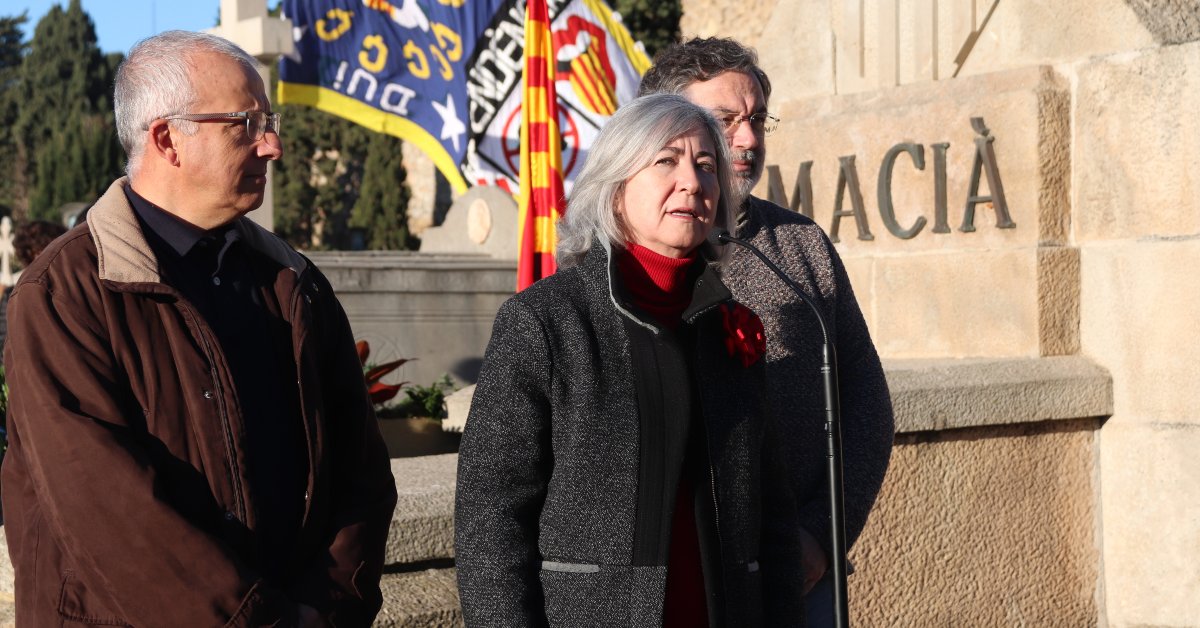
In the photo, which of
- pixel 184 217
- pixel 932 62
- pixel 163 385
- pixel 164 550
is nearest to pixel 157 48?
pixel 184 217

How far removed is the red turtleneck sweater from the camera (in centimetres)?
244

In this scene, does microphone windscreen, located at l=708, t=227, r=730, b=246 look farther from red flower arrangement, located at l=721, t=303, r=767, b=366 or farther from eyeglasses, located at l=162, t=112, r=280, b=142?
eyeglasses, located at l=162, t=112, r=280, b=142

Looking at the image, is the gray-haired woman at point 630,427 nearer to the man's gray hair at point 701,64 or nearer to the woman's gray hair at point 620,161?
the woman's gray hair at point 620,161

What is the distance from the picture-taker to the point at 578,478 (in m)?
2.41

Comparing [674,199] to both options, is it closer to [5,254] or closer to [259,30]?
[259,30]

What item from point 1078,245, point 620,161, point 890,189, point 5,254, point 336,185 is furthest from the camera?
point 336,185

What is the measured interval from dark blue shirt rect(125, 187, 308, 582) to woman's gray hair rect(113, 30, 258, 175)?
106mm

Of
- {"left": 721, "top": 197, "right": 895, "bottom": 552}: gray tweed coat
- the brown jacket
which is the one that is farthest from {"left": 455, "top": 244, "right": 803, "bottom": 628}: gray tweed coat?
{"left": 721, "top": 197, "right": 895, "bottom": 552}: gray tweed coat

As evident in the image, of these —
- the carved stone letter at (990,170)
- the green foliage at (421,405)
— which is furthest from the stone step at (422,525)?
the green foliage at (421,405)

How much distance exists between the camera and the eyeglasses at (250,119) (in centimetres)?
246

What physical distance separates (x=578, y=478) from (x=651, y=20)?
24520 millimetres

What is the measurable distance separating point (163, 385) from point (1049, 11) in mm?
3614

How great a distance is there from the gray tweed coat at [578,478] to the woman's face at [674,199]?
8 centimetres

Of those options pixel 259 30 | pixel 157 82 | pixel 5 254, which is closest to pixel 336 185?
pixel 5 254
